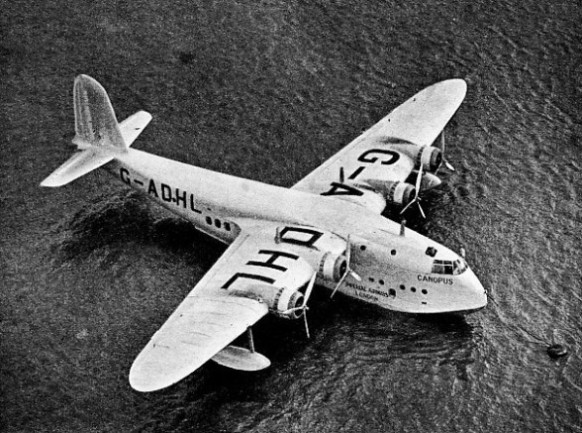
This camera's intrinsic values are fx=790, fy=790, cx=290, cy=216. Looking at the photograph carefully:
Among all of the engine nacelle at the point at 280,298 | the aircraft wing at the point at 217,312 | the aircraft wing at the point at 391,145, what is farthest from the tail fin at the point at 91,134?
the engine nacelle at the point at 280,298

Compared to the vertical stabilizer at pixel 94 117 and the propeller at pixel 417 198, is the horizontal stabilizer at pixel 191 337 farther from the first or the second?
the vertical stabilizer at pixel 94 117

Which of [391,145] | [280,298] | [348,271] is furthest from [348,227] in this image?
[391,145]

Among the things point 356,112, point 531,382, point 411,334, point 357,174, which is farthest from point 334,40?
point 531,382

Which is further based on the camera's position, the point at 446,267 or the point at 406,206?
the point at 406,206

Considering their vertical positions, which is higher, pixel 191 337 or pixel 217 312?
pixel 217 312

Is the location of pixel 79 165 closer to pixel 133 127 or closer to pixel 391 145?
pixel 133 127

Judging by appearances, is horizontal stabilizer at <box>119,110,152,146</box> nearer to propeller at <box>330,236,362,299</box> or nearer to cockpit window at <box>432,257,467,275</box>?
propeller at <box>330,236,362,299</box>
